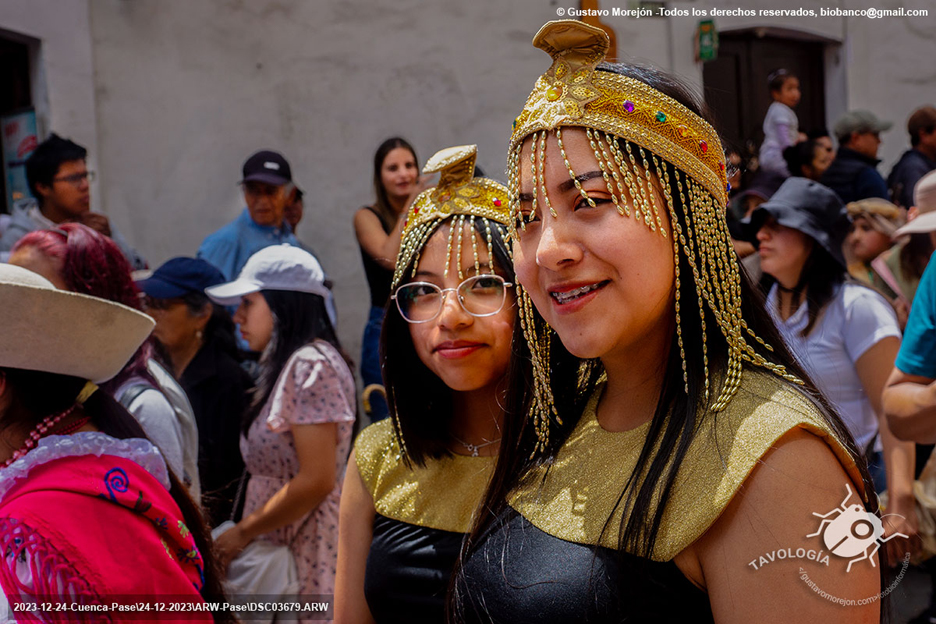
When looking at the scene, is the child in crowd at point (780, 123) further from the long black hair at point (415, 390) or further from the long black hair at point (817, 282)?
the long black hair at point (415, 390)

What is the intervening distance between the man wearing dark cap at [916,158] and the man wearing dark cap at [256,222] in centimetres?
546

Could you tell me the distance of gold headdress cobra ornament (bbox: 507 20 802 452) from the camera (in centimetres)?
139

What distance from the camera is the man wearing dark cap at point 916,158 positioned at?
7.93 meters

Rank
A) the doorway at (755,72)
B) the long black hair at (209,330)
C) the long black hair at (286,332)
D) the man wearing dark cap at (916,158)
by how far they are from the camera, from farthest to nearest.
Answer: the doorway at (755,72), the man wearing dark cap at (916,158), the long black hair at (209,330), the long black hair at (286,332)

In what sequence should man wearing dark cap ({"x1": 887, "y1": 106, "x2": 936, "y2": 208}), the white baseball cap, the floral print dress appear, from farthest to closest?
man wearing dark cap ({"x1": 887, "y1": 106, "x2": 936, "y2": 208}) < the white baseball cap < the floral print dress

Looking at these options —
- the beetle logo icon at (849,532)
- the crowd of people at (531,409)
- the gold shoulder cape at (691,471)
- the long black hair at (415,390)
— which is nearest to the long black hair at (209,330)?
the crowd of people at (531,409)

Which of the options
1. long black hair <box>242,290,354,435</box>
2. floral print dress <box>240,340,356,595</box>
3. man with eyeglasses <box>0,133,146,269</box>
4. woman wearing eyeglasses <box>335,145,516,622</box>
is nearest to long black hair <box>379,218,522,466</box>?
woman wearing eyeglasses <box>335,145,516,622</box>

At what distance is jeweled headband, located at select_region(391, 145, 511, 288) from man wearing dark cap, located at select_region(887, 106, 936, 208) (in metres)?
6.88

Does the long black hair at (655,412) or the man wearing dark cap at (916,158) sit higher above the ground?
the man wearing dark cap at (916,158)

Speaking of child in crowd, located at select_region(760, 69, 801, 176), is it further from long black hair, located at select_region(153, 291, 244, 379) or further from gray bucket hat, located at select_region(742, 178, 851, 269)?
long black hair, located at select_region(153, 291, 244, 379)

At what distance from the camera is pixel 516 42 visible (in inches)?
293

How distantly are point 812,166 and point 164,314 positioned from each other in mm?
5933

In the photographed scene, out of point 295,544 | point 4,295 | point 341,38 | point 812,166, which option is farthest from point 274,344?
point 812,166

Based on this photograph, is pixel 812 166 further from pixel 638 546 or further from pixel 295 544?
pixel 638 546
